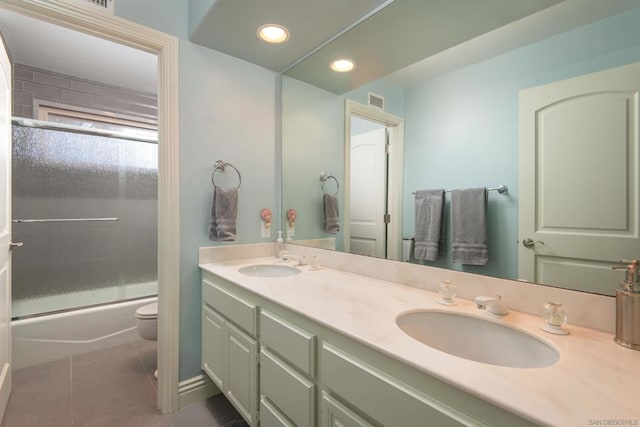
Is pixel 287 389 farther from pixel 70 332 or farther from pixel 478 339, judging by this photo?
pixel 70 332

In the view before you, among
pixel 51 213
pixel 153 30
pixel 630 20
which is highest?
pixel 153 30

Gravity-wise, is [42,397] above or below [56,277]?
below

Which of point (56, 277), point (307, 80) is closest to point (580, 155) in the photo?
point (307, 80)

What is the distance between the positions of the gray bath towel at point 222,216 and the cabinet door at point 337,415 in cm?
→ 107

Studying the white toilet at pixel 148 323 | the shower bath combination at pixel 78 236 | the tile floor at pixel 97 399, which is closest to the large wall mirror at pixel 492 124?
the tile floor at pixel 97 399

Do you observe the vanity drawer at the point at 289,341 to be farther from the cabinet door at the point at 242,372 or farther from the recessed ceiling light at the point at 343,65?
the recessed ceiling light at the point at 343,65

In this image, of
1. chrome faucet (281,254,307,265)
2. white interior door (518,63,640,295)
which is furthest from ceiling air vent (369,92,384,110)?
chrome faucet (281,254,307,265)

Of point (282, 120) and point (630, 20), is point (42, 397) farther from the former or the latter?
point (630, 20)

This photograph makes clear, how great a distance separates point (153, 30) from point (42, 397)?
7.22 feet

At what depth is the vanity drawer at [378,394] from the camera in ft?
2.11

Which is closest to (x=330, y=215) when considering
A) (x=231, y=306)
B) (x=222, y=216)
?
(x=222, y=216)

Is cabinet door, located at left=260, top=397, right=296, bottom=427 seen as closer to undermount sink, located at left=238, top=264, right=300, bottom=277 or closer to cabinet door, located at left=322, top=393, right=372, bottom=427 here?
cabinet door, located at left=322, top=393, right=372, bottom=427

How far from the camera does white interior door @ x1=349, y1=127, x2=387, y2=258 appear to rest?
149 cm

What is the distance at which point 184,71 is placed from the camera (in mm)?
1673
